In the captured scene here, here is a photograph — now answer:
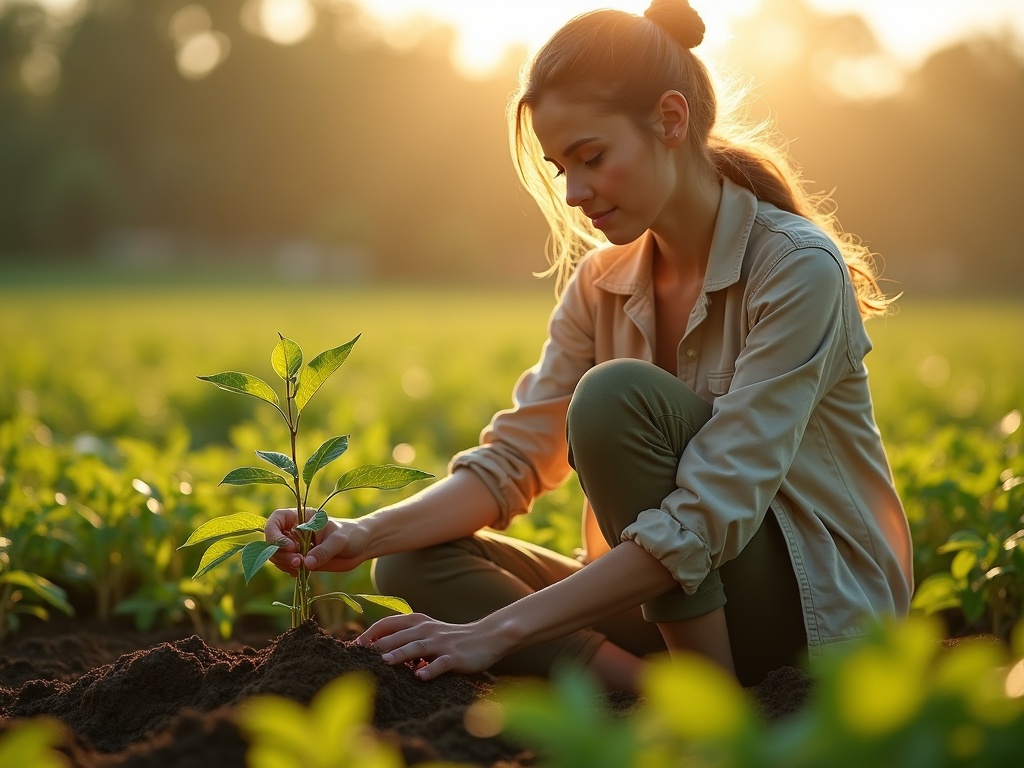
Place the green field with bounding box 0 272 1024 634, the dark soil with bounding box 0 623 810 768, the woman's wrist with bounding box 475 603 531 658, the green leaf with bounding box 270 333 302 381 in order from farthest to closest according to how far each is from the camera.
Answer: the green field with bounding box 0 272 1024 634 → the woman's wrist with bounding box 475 603 531 658 → the green leaf with bounding box 270 333 302 381 → the dark soil with bounding box 0 623 810 768

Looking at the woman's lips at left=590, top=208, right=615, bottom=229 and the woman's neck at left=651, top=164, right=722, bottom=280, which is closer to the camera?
the woman's lips at left=590, top=208, right=615, bottom=229

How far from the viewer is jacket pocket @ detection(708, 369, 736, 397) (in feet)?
7.34

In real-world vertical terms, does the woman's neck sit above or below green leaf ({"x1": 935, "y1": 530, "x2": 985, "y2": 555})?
above

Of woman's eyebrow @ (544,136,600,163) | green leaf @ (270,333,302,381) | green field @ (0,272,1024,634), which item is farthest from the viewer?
green field @ (0,272,1024,634)

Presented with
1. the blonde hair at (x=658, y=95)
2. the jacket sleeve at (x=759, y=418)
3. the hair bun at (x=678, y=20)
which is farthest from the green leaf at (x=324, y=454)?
the hair bun at (x=678, y=20)

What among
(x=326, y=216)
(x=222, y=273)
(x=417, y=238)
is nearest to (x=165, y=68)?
(x=326, y=216)

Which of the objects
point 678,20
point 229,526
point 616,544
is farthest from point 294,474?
point 678,20

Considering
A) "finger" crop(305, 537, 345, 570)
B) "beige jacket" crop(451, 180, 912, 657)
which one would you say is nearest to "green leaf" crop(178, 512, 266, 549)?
"finger" crop(305, 537, 345, 570)

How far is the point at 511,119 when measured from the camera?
97.5 inches

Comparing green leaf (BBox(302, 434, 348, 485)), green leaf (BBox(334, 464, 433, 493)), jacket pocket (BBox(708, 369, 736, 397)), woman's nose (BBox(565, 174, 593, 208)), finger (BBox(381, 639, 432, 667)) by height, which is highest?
woman's nose (BBox(565, 174, 593, 208))

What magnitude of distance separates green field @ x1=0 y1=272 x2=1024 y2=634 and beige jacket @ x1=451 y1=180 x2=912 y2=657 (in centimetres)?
37

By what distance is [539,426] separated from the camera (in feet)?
8.30

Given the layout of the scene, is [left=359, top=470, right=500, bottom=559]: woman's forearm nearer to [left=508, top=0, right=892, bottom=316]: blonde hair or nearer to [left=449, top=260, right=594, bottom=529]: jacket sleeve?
[left=449, top=260, right=594, bottom=529]: jacket sleeve

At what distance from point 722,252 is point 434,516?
2.79 feet
